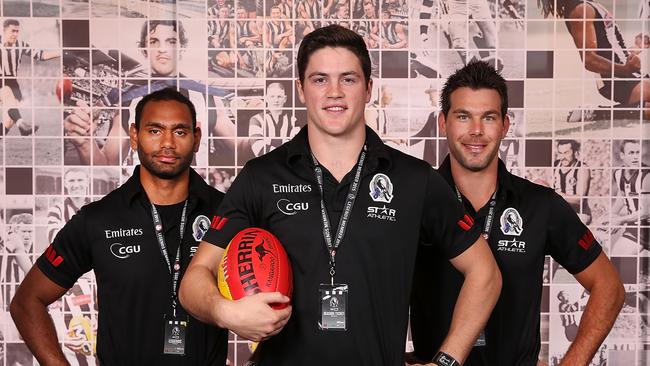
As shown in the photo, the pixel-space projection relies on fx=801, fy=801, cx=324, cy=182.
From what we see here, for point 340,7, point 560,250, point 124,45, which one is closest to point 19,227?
point 124,45

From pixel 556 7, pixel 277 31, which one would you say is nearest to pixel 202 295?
A: pixel 277 31

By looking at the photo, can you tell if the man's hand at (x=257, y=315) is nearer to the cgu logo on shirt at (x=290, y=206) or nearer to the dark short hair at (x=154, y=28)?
the cgu logo on shirt at (x=290, y=206)

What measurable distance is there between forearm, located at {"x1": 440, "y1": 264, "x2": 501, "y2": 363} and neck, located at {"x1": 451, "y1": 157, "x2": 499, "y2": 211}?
449 mm

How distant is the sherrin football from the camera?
1796 millimetres

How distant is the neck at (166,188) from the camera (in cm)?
262

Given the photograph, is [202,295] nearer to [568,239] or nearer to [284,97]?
[568,239]

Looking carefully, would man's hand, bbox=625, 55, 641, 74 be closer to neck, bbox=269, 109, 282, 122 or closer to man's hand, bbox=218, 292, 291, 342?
neck, bbox=269, 109, 282, 122

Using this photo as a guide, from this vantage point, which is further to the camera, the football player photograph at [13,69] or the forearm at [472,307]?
the football player photograph at [13,69]

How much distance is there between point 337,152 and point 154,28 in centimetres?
208

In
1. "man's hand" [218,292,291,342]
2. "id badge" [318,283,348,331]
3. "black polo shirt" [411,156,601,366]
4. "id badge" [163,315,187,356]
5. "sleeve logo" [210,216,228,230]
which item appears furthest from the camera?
"id badge" [163,315,187,356]

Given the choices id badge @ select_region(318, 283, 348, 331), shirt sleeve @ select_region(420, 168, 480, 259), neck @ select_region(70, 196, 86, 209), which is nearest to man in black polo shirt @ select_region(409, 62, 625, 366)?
Answer: shirt sleeve @ select_region(420, 168, 480, 259)

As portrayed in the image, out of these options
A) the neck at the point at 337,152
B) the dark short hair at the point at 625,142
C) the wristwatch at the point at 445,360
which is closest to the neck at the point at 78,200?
the neck at the point at 337,152

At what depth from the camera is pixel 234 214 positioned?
201 cm

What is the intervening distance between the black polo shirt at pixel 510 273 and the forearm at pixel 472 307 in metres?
0.18
